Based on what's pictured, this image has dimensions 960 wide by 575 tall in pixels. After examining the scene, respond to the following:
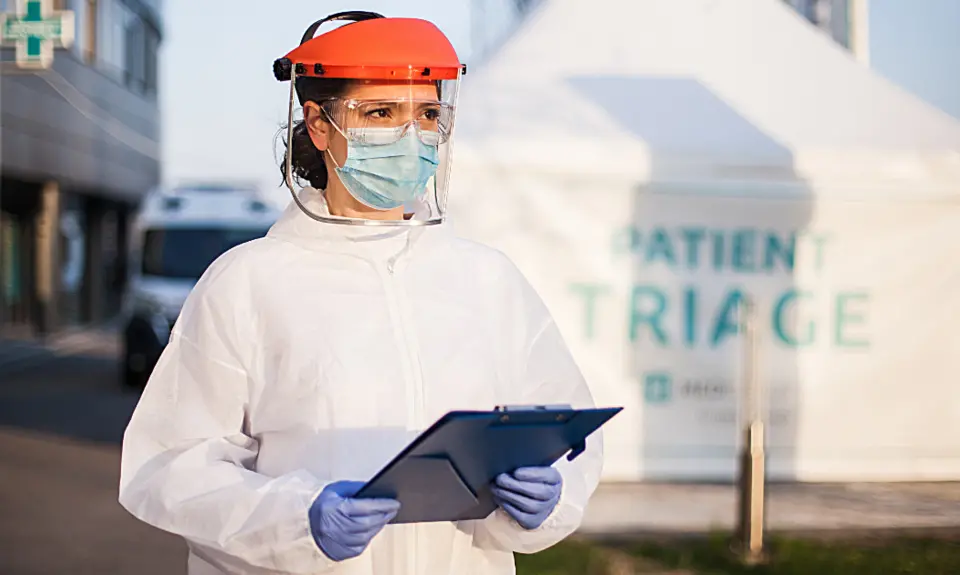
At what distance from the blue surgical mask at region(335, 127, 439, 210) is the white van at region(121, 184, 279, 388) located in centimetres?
1127

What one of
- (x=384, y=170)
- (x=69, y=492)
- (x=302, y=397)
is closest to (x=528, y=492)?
(x=302, y=397)

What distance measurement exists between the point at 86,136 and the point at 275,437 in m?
27.7

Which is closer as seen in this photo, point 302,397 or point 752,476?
point 302,397

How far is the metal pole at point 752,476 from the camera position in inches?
224

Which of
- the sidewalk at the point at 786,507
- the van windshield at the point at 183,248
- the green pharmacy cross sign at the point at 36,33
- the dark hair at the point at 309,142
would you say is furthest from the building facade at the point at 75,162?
the dark hair at the point at 309,142

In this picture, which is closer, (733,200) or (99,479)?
(733,200)

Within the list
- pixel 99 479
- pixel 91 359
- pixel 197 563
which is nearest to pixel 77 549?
pixel 99 479

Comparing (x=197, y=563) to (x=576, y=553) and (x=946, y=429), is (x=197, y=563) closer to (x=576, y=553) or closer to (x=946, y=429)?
(x=576, y=553)

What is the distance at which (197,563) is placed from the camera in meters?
2.16

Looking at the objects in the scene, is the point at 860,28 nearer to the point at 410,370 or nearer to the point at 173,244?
the point at 410,370

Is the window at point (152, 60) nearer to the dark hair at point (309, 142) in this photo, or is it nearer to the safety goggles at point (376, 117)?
the dark hair at point (309, 142)

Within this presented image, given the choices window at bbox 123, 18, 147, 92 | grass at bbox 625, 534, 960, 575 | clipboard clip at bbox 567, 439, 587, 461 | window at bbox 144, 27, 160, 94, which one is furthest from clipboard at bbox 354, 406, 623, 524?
window at bbox 144, 27, 160, 94

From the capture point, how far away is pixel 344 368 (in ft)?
6.68

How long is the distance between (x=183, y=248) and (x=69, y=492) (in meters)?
5.65
